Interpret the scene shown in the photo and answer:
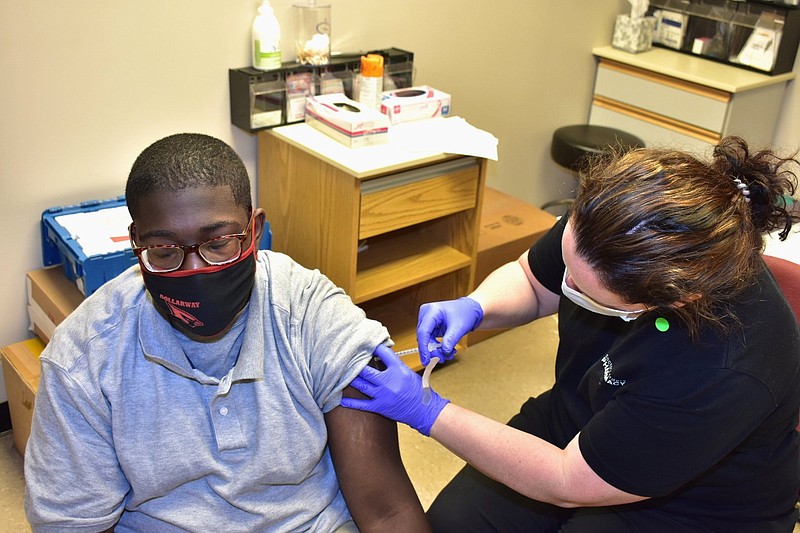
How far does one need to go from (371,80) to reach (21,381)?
1292 millimetres

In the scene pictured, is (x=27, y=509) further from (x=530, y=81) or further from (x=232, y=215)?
(x=530, y=81)

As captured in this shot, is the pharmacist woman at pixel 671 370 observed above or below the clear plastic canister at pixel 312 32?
below

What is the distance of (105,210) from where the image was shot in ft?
7.47

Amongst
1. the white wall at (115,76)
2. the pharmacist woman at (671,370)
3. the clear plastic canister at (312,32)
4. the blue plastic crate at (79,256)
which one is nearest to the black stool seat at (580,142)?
the white wall at (115,76)

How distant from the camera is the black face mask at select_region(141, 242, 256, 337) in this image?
1.28 m

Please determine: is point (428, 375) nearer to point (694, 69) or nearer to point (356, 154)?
point (356, 154)

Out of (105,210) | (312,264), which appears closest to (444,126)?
(312,264)

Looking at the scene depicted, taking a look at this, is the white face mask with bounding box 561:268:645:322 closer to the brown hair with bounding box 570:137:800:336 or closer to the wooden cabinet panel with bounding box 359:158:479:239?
the brown hair with bounding box 570:137:800:336

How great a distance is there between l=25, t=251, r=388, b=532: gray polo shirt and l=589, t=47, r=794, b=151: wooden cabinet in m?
2.24

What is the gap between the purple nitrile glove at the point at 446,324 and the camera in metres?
1.66

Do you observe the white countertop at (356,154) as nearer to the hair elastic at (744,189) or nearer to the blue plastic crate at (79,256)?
the blue plastic crate at (79,256)

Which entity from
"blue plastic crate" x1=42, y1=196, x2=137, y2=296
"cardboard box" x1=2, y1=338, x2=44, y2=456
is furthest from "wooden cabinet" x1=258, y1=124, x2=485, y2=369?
"cardboard box" x1=2, y1=338, x2=44, y2=456

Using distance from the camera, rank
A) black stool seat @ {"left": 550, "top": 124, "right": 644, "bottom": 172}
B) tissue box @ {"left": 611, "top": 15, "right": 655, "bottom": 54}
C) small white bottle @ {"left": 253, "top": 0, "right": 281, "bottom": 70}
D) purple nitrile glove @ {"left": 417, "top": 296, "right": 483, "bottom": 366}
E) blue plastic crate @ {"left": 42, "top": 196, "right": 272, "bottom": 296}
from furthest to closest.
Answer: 1. tissue box @ {"left": 611, "top": 15, "right": 655, "bottom": 54}
2. black stool seat @ {"left": 550, "top": 124, "right": 644, "bottom": 172}
3. small white bottle @ {"left": 253, "top": 0, "right": 281, "bottom": 70}
4. blue plastic crate @ {"left": 42, "top": 196, "right": 272, "bottom": 296}
5. purple nitrile glove @ {"left": 417, "top": 296, "right": 483, "bottom": 366}

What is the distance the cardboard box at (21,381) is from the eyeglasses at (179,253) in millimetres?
1014
